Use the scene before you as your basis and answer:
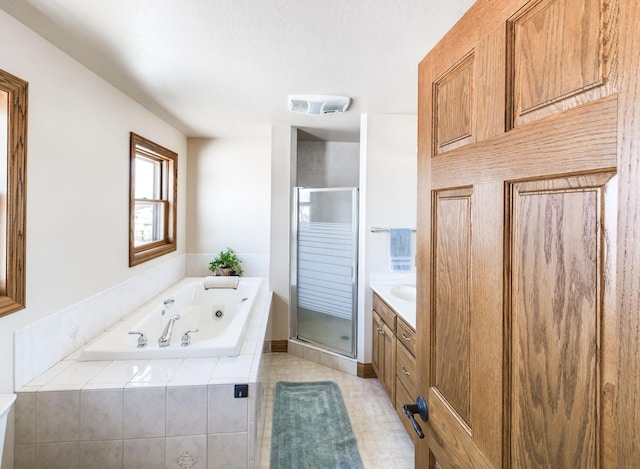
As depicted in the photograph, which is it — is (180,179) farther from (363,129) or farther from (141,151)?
(363,129)

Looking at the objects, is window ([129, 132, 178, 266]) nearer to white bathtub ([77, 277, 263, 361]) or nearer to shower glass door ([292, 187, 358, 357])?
white bathtub ([77, 277, 263, 361])

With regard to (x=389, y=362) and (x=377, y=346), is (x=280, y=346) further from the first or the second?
(x=389, y=362)

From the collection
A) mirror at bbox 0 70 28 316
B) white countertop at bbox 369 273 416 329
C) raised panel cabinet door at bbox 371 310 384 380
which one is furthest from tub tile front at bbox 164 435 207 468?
raised panel cabinet door at bbox 371 310 384 380

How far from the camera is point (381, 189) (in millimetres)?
3072

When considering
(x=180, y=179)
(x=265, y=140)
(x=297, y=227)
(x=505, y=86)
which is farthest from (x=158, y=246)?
(x=505, y=86)

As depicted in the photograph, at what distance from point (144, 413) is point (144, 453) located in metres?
0.19

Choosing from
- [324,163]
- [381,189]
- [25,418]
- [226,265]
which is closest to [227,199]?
[226,265]

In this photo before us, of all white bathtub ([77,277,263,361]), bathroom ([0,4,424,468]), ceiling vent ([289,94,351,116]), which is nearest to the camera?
bathroom ([0,4,424,468])

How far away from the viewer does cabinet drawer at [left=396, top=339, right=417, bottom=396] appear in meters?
1.98

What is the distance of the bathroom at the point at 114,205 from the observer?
1.71 metres

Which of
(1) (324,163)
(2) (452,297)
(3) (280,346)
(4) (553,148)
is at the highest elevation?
(1) (324,163)

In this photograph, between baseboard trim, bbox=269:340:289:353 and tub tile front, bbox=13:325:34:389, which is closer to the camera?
tub tile front, bbox=13:325:34:389

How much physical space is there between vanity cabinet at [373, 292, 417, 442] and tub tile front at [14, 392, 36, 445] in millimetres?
1859

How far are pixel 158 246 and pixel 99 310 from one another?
121 centimetres
